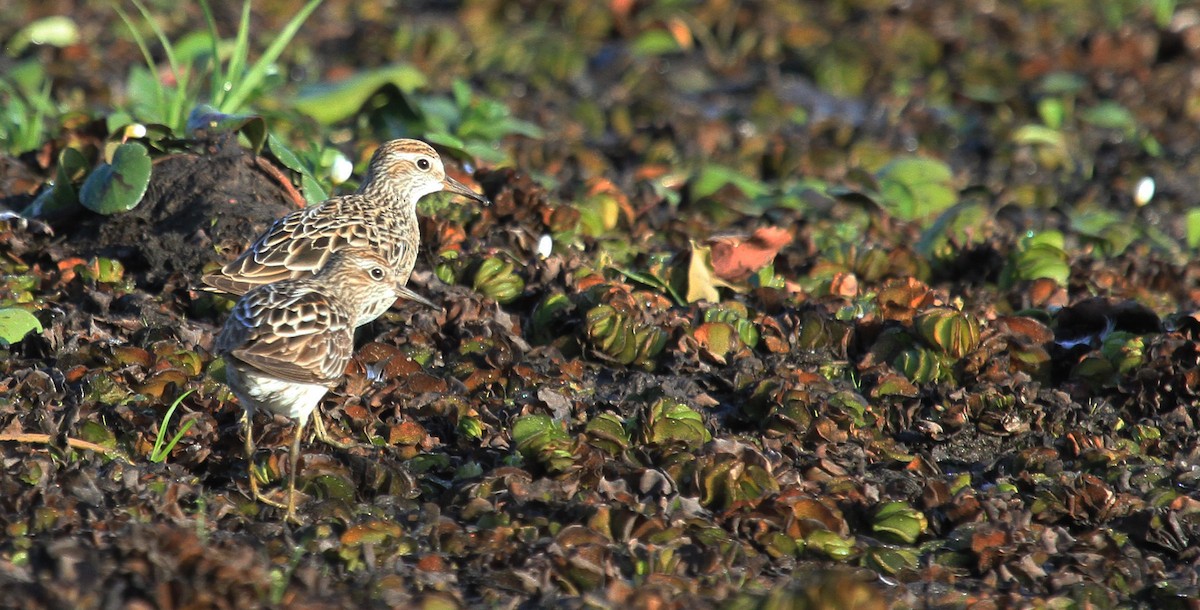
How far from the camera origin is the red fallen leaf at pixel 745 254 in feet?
24.6

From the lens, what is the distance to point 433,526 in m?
5.09

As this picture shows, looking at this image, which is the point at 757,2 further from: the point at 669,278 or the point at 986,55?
the point at 669,278

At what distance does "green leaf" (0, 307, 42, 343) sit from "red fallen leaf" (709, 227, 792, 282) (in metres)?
3.22

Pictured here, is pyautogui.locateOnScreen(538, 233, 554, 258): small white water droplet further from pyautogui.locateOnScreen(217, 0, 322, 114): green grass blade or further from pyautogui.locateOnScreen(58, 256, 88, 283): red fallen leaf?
pyautogui.locateOnScreen(58, 256, 88, 283): red fallen leaf

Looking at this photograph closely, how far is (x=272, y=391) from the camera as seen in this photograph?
5.21m

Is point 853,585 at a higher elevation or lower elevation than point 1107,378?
higher

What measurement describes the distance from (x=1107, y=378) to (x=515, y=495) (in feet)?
9.20

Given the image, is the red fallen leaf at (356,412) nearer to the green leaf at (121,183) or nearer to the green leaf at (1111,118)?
the green leaf at (121,183)

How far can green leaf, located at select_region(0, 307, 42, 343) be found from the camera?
19.5ft

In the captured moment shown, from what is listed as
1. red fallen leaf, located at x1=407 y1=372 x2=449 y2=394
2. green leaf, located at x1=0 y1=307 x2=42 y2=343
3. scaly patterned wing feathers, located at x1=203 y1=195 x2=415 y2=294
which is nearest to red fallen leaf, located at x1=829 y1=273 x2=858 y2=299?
scaly patterned wing feathers, located at x1=203 y1=195 x2=415 y2=294

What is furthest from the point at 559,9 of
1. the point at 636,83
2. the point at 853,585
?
the point at 853,585

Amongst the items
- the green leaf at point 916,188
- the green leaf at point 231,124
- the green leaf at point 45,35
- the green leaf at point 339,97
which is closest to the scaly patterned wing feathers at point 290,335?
the green leaf at point 231,124

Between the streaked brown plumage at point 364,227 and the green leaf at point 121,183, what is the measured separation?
2.85 ft

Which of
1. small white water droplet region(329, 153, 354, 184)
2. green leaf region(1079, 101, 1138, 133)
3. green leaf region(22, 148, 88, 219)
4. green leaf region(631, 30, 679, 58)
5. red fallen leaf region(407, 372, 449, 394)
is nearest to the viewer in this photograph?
red fallen leaf region(407, 372, 449, 394)
